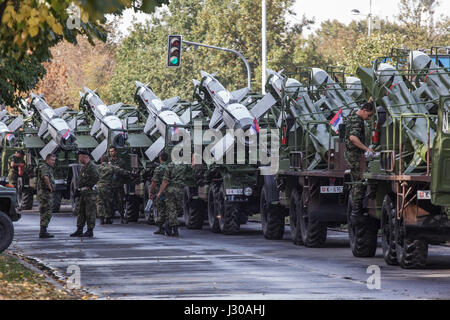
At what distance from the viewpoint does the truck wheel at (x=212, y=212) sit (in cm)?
2761

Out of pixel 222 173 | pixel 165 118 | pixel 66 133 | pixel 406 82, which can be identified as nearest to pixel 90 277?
pixel 406 82

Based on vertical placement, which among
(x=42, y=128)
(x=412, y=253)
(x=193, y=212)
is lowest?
(x=412, y=253)

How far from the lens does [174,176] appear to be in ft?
87.3

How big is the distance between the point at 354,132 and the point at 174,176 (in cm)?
796

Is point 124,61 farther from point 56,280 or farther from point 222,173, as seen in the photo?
point 56,280

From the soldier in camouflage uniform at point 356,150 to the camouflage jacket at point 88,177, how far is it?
750cm

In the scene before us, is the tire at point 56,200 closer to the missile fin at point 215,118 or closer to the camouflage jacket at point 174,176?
the missile fin at point 215,118

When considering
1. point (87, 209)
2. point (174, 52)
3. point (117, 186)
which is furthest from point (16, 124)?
point (87, 209)

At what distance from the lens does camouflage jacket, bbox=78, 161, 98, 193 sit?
25.5 m

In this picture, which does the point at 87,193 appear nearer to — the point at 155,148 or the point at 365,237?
the point at 155,148

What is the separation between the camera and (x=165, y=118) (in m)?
31.0

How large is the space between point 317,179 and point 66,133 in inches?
681

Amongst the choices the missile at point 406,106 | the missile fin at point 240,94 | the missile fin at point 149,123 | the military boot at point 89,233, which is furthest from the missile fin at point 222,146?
the missile at point 406,106

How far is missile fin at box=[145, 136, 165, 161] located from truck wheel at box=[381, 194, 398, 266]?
13.5 m
